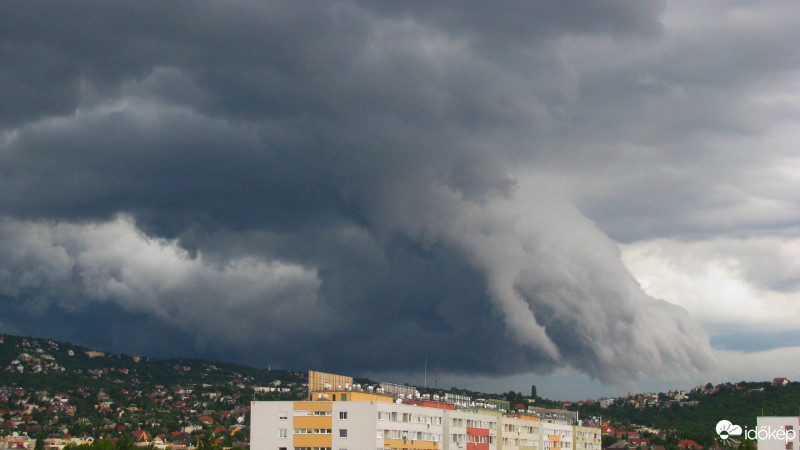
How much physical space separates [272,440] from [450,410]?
45.4 meters

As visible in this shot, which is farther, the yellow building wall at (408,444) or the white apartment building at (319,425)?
the yellow building wall at (408,444)

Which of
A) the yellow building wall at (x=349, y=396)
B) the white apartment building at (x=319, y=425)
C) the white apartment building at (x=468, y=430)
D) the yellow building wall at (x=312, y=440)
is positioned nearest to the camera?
the yellow building wall at (x=312, y=440)

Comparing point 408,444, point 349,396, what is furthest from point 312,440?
point 408,444

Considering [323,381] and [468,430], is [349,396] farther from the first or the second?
[468,430]

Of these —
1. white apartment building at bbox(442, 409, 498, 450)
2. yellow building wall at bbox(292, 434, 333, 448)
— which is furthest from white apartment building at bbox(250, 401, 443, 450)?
white apartment building at bbox(442, 409, 498, 450)

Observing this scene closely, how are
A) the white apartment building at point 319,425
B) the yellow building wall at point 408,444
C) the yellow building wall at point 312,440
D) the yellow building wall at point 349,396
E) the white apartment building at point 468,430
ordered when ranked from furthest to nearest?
1. the white apartment building at point 468,430
2. the yellow building wall at point 349,396
3. the yellow building wall at point 408,444
4. the white apartment building at point 319,425
5. the yellow building wall at point 312,440

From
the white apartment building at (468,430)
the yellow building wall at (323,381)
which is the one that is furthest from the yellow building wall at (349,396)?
the white apartment building at (468,430)

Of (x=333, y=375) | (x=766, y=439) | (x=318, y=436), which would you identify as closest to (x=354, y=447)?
(x=318, y=436)

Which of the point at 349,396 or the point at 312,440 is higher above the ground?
the point at 349,396

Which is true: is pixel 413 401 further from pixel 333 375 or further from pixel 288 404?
pixel 288 404

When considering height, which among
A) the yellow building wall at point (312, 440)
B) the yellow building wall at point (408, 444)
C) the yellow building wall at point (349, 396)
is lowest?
the yellow building wall at point (408, 444)

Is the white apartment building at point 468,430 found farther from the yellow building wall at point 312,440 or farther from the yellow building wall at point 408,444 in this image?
the yellow building wall at point 312,440

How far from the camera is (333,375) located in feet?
541

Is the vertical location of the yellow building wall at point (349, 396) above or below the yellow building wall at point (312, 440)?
above
